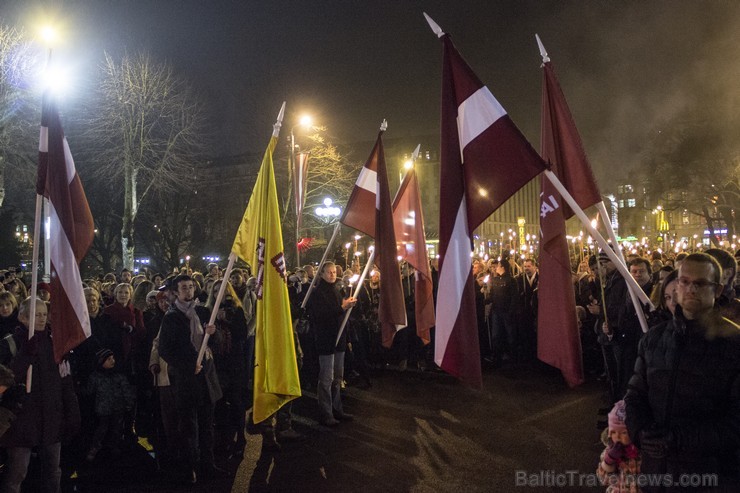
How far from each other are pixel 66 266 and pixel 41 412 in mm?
1272

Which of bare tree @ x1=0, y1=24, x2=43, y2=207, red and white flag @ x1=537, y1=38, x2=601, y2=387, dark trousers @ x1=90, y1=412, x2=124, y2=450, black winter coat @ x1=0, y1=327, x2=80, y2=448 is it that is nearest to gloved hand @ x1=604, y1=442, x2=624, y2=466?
red and white flag @ x1=537, y1=38, x2=601, y2=387

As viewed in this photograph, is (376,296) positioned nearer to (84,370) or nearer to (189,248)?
(84,370)

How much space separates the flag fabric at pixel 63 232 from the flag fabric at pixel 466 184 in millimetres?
3260

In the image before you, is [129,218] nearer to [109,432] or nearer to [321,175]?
[321,175]

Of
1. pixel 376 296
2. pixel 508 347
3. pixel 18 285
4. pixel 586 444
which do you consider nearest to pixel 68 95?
pixel 18 285

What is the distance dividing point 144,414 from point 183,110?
20017mm

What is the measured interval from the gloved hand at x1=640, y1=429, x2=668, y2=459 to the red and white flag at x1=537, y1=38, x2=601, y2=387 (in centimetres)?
99

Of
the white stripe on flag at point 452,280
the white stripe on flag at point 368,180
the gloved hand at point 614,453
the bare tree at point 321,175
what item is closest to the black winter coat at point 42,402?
the white stripe on flag at point 452,280

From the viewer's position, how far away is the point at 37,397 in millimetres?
4758

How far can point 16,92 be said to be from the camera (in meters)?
17.9

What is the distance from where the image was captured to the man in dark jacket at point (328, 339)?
750 cm

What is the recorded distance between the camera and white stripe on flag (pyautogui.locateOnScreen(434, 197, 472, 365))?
423cm

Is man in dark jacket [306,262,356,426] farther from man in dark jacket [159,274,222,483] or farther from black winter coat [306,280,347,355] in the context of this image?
man in dark jacket [159,274,222,483]

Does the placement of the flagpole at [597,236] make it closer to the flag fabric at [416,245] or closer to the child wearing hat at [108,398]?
the flag fabric at [416,245]
